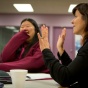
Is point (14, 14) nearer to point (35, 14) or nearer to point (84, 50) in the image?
point (35, 14)

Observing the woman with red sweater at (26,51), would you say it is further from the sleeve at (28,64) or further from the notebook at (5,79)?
the notebook at (5,79)

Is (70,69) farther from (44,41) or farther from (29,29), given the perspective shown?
(29,29)

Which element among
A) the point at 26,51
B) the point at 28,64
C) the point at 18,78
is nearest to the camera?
the point at 18,78

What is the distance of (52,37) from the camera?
20.9 feet

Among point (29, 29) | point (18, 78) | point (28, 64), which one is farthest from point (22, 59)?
point (18, 78)

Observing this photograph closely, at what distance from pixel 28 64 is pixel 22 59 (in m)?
0.08

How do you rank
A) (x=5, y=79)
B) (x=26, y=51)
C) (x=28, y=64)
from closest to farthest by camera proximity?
(x=5, y=79)
(x=28, y=64)
(x=26, y=51)

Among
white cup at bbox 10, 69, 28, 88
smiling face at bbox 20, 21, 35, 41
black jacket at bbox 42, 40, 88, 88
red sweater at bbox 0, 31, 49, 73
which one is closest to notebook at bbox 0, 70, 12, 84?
white cup at bbox 10, 69, 28, 88

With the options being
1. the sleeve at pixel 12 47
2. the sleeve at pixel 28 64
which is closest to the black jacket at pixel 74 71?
the sleeve at pixel 28 64

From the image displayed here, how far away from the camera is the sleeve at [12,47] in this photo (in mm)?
1526

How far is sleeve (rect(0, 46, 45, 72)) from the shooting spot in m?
1.33

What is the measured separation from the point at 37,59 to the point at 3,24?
5377mm

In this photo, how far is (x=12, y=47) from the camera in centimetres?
153

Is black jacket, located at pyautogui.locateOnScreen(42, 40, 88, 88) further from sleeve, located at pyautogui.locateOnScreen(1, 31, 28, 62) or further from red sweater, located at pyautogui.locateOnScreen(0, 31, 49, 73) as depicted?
sleeve, located at pyautogui.locateOnScreen(1, 31, 28, 62)
